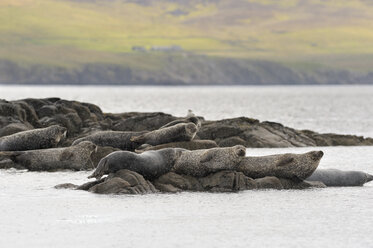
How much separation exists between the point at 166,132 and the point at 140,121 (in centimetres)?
1054

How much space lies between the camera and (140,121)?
36469 millimetres

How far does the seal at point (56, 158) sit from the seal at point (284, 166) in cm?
674

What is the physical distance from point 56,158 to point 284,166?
28.4 ft

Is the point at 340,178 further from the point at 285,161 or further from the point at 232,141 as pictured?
the point at 232,141

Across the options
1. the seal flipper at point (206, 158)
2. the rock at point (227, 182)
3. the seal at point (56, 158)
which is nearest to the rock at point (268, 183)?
the rock at point (227, 182)

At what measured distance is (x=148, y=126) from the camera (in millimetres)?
35969

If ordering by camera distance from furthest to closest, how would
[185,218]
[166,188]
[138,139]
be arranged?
[138,139] → [166,188] → [185,218]

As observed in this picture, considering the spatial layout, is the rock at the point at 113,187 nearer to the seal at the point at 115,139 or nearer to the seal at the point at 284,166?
the seal at the point at 284,166

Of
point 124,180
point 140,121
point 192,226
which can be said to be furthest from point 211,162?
point 140,121

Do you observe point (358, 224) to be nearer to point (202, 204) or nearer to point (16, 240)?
point (202, 204)

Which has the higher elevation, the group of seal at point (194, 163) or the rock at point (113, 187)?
the group of seal at point (194, 163)

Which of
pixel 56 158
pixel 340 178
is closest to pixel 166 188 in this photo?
pixel 340 178

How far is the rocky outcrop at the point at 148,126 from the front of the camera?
34062mm

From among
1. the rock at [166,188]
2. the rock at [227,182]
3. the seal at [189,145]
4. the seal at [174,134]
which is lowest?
the rock at [166,188]
